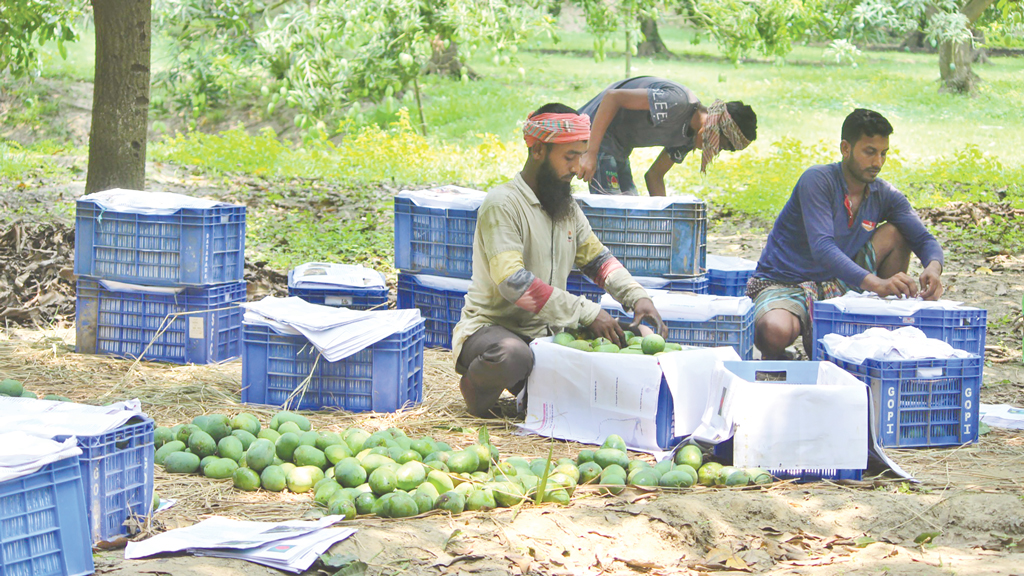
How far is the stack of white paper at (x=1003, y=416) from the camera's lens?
183 inches

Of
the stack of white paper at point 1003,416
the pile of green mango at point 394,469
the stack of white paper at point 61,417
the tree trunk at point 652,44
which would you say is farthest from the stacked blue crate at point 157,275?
the tree trunk at point 652,44

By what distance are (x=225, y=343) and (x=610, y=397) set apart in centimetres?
259

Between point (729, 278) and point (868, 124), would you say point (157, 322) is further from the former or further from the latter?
point (868, 124)

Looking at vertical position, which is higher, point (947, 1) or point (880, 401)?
point (947, 1)

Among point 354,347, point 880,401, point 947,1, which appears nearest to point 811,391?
point 880,401

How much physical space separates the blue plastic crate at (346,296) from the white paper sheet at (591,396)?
1624 mm

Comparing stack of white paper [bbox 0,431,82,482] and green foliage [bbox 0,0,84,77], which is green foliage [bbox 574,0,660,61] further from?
stack of white paper [bbox 0,431,82,482]

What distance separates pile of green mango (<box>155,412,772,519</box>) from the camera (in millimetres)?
3449

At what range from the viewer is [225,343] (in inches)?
225

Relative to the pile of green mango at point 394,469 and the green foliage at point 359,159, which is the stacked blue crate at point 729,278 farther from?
the green foliage at point 359,159

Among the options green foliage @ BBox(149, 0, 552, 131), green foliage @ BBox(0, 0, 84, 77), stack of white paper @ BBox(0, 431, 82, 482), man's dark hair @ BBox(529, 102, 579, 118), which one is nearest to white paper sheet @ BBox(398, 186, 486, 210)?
man's dark hair @ BBox(529, 102, 579, 118)

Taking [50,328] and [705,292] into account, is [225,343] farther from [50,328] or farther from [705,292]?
[705,292]

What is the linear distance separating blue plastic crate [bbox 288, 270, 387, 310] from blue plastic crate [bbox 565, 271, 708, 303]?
119cm

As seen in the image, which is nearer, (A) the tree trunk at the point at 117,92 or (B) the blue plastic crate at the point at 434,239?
(B) the blue plastic crate at the point at 434,239
